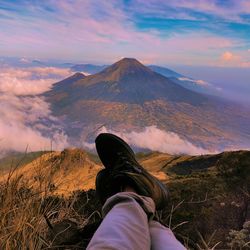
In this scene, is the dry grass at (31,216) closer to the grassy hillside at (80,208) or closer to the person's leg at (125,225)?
the grassy hillside at (80,208)

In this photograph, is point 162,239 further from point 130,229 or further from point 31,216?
point 31,216

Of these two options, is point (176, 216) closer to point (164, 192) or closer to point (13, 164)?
point (164, 192)

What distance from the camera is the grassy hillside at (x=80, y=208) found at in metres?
2.44

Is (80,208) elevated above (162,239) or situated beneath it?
situated beneath

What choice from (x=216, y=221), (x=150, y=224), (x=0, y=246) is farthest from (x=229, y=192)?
(x=0, y=246)

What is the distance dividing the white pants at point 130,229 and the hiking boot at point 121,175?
1.41ft

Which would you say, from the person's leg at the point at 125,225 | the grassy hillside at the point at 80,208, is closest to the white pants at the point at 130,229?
the person's leg at the point at 125,225

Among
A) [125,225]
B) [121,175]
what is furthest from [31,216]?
[121,175]

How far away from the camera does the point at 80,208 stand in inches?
132

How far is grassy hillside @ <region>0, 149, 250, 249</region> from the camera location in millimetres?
2436

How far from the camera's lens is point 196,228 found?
11.7ft

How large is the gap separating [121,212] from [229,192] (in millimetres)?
2148

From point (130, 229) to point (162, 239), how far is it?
0.23m

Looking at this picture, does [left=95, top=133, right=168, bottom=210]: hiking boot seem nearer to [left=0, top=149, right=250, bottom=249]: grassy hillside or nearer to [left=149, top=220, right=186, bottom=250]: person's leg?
[left=0, top=149, right=250, bottom=249]: grassy hillside
